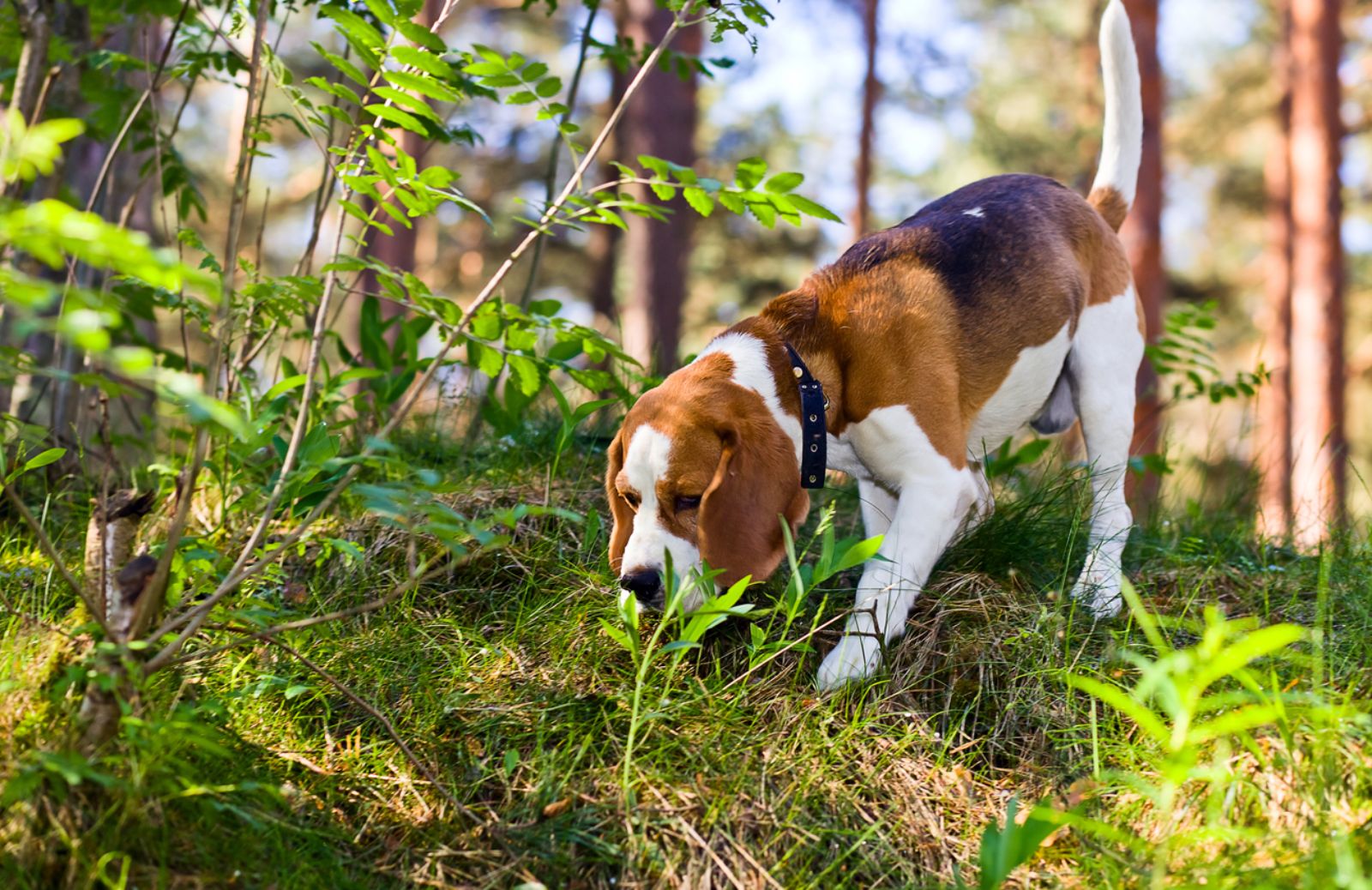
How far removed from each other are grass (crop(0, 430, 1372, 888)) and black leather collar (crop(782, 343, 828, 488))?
0.39 m

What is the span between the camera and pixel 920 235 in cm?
371

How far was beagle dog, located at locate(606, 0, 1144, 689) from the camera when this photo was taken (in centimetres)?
289

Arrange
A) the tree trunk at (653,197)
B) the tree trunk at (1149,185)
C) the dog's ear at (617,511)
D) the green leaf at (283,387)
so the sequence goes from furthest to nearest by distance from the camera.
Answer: the tree trunk at (653,197), the tree trunk at (1149,185), the green leaf at (283,387), the dog's ear at (617,511)

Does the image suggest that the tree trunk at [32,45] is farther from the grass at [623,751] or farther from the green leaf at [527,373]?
the green leaf at [527,373]

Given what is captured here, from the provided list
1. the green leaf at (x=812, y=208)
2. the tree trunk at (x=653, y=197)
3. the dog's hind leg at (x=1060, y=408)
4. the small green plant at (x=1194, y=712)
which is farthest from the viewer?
the tree trunk at (x=653, y=197)

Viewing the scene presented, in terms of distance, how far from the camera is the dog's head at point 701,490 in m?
2.81

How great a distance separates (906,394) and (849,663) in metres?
0.87

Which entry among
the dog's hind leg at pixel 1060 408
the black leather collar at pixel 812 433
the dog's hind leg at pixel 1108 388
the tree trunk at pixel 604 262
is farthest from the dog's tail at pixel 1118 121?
the tree trunk at pixel 604 262

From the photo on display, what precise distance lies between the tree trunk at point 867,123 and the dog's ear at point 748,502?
38.6 feet

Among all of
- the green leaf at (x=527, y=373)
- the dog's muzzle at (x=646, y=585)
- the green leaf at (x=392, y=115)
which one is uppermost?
the green leaf at (x=392, y=115)

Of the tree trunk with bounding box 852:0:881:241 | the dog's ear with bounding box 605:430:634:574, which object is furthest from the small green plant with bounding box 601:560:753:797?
the tree trunk with bounding box 852:0:881:241

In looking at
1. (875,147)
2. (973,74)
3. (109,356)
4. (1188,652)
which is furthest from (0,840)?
(973,74)

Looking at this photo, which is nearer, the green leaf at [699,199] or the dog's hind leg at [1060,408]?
the green leaf at [699,199]

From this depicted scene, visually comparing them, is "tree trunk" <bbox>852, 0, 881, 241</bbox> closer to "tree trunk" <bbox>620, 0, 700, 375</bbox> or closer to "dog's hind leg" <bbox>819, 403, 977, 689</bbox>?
"tree trunk" <bbox>620, 0, 700, 375</bbox>
